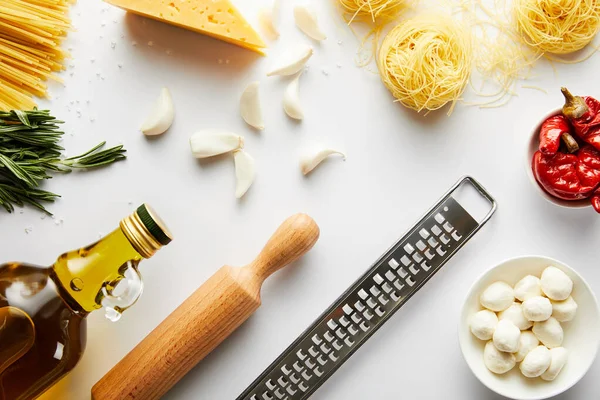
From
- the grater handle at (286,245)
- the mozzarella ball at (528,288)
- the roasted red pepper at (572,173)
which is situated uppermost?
the grater handle at (286,245)

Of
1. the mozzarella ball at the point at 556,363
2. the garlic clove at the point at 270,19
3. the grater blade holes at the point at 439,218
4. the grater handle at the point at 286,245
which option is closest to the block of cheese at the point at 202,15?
the garlic clove at the point at 270,19

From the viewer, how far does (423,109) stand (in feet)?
4.12

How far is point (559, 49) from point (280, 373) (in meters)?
0.84

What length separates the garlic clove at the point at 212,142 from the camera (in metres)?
1.21

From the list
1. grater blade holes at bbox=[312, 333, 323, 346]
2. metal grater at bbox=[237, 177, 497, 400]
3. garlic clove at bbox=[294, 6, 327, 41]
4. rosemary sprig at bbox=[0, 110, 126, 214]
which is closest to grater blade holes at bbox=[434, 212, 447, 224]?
metal grater at bbox=[237, 177, 497, 400]

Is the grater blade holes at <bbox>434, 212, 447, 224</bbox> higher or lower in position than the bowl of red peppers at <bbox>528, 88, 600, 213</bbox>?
higher

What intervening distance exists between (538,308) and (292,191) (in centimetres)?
51

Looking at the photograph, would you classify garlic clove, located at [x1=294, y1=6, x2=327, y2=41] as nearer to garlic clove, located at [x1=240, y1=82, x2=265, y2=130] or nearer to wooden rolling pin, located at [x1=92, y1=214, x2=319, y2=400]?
garlic clove, located at [x1=240, y1=82, x2=265, y2=130]

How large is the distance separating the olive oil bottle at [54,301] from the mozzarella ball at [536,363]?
0.70 meters

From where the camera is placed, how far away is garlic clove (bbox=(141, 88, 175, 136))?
47.4 inches

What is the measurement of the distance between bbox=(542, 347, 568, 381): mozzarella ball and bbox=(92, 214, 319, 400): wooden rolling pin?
0.50m

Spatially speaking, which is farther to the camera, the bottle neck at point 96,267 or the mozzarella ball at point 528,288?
the mozzarella ball at point 528,288

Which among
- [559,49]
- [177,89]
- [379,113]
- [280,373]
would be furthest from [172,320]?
[559,49]

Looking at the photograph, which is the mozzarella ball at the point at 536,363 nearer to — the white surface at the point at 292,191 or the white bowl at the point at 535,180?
the white surface at the point at 292,191
